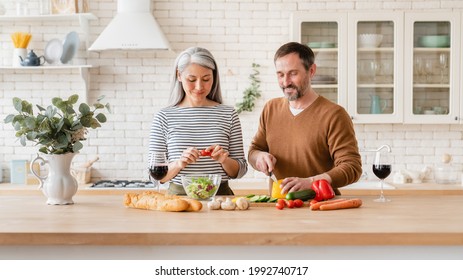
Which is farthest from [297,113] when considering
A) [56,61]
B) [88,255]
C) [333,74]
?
[56,61]

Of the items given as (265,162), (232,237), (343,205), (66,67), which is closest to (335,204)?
(343,205)

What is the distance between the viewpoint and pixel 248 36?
5.63 m

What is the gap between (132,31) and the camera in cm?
520

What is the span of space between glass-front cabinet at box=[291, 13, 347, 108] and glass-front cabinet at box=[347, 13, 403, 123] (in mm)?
68

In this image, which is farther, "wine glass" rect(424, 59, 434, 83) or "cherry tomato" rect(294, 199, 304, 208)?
"wine glass" rect(424, 59, 434, 83)

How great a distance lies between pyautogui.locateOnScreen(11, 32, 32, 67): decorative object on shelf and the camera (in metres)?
5.42

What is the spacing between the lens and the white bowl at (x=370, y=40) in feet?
17.4

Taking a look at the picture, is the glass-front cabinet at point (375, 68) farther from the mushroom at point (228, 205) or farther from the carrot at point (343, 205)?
the mushroom at point (228, 205)

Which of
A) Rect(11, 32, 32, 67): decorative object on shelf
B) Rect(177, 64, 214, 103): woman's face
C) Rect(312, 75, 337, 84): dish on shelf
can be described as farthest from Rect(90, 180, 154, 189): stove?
Rect(177, 64, 214, 103): woman's face

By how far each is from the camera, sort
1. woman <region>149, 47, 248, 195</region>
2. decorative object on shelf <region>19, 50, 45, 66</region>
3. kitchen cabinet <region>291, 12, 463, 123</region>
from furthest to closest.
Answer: decorative object on shelf <region>19, 50, 45, 66</region> < kitchen cabinet <region>291, 12, 463, 123</region> < woman <region>149, 47, 248, 195</region>

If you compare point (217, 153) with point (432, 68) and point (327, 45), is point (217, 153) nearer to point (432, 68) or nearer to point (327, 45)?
point (327, 45)

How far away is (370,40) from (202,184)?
9.81 ft

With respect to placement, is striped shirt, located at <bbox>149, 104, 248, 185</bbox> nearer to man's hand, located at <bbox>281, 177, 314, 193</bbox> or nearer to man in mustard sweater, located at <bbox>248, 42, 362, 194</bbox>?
man in mustard sweater, located at <bbox>248, 42, 362, 194</bbox>
